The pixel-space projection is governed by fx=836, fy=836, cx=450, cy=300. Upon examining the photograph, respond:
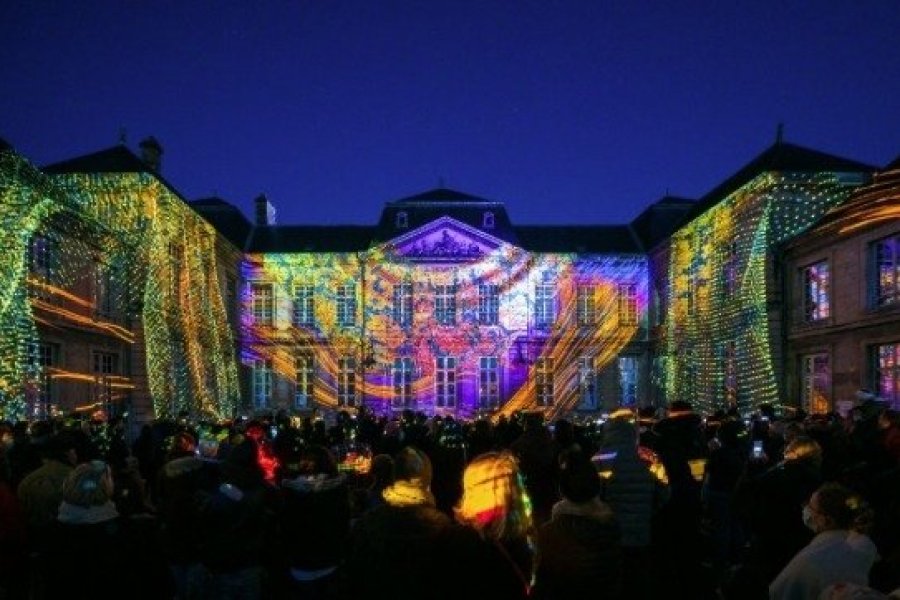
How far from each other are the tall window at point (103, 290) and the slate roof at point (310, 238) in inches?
599

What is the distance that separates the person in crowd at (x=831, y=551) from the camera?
3.28 m

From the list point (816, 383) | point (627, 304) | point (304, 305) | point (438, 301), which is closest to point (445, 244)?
point (438, 301)

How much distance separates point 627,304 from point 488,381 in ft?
23.0

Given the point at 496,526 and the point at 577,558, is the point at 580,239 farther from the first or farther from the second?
the point at 496,526

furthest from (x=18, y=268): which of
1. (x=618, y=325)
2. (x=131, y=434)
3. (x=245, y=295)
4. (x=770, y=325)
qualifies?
(x=618, y=325)

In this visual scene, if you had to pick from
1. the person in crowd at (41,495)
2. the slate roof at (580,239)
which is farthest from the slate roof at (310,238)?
the person in crowd at (41,495)

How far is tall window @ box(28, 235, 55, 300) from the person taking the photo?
17938 mm

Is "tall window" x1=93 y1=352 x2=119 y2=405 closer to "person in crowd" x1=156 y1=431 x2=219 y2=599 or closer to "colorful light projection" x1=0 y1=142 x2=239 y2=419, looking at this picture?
"colorful light projection" x1=0 y1=142 x2=239 y2=419

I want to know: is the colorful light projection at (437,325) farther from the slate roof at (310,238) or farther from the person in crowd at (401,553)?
the person in crowd at (401,553)

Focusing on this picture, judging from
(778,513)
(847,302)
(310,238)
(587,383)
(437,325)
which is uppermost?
(310,238)

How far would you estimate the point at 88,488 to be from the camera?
4.04 meters

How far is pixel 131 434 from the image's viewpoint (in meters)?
22.4

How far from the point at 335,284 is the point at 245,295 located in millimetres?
4003

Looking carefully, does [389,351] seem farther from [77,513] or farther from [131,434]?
[77,513]
